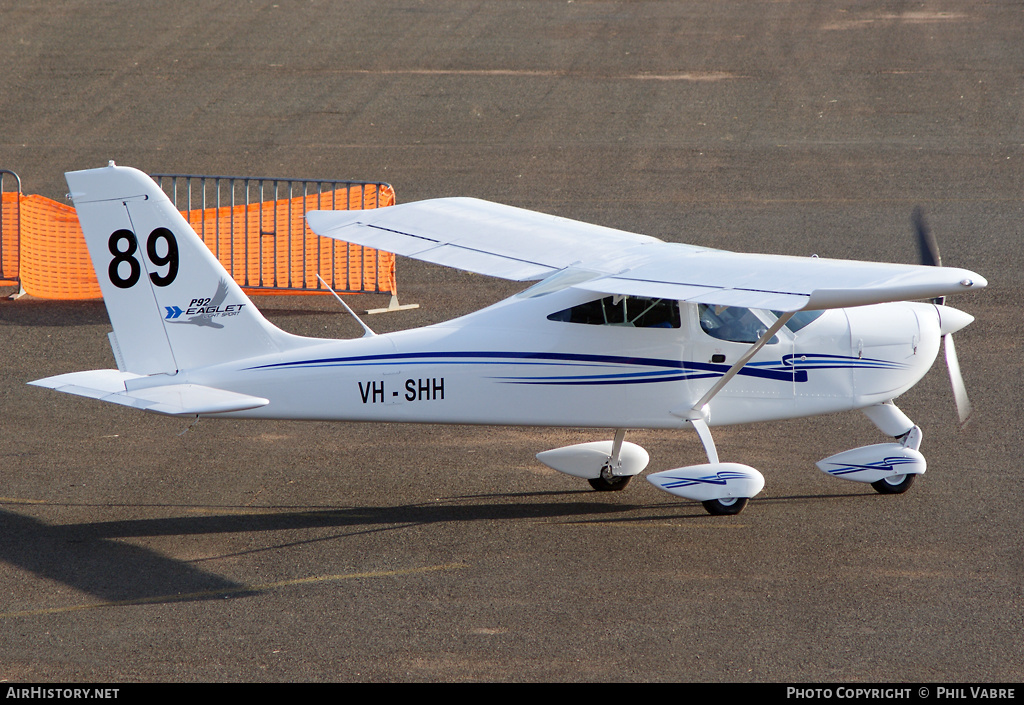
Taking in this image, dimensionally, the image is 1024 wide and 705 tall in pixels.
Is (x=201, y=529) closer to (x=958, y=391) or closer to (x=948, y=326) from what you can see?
(x=958, y=391)

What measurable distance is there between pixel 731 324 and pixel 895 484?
2.11 meters

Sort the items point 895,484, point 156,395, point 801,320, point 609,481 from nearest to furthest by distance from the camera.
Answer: point 156,395 < point 801,320 < point 895,484 < point 609,481

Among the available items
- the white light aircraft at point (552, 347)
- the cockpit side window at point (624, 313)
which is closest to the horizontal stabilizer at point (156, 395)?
the white light aircraft at point (552, 347)

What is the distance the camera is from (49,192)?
21.0 metres

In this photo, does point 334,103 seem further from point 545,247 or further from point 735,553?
point 735,553

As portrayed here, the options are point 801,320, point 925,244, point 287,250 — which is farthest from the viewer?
point 287,250

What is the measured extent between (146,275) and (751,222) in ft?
39.4

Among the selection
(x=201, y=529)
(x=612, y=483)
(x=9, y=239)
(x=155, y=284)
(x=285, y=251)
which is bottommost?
(x=201, y=529)

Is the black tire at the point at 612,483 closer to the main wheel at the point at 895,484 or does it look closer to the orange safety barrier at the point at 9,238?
the main wheel at the point at 895,484

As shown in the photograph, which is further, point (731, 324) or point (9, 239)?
point (9, 239)

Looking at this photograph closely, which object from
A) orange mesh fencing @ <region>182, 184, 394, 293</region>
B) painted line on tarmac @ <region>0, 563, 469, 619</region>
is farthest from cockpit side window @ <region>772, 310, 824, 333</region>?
orange mesh fencing @ <region>182, 184, 394, 293</region>

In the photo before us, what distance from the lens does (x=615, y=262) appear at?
403 inches

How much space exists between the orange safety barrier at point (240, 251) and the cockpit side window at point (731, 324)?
7.15m

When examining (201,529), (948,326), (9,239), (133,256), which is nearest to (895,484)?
(948,326)
